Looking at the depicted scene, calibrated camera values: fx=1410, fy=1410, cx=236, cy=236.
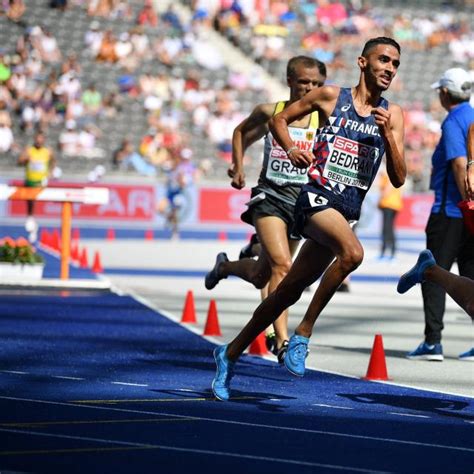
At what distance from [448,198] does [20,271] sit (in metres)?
7.60

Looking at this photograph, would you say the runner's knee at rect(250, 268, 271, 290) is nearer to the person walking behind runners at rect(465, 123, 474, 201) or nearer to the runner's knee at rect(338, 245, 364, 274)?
the person walking behind runners at rect(465, 123, 474, 201)

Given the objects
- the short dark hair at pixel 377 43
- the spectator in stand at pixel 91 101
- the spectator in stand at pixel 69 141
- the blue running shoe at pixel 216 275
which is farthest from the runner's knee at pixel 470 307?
the spectator in stand at pixel 91 101

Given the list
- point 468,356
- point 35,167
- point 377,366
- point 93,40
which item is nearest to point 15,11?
point 93,40

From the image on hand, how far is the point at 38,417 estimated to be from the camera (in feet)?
25.2

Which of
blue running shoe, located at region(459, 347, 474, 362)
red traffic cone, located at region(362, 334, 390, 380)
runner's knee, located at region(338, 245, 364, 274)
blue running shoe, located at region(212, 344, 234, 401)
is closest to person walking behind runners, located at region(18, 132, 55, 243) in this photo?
blue running shoe, located at region(459, 347, 474, 362)

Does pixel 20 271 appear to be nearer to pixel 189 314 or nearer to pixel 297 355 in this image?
pixel 189 314

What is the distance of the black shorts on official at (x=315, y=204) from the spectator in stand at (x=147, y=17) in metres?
→ 29.4

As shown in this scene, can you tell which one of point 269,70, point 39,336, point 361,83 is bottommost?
point 39,336

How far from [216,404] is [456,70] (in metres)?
3.78

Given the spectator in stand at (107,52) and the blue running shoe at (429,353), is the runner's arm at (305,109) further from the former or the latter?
the spectator in stand at (107,52)

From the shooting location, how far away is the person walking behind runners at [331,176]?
8242 millimetres

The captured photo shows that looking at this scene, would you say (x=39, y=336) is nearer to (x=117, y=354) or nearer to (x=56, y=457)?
(x=117, y=354)

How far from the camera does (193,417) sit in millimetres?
7902

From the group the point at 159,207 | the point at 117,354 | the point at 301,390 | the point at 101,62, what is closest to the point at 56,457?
the point at 301,390
